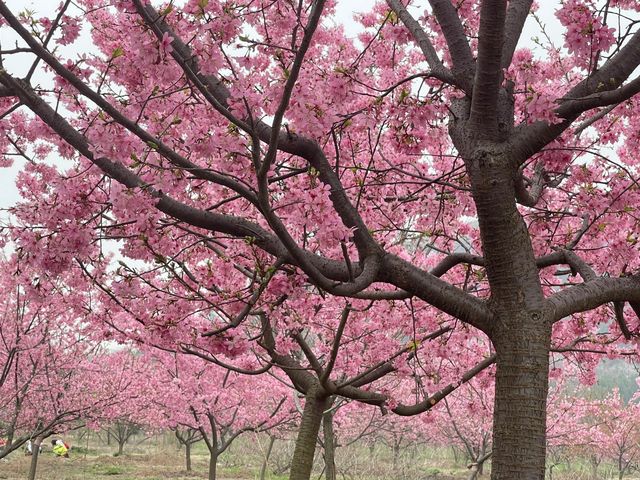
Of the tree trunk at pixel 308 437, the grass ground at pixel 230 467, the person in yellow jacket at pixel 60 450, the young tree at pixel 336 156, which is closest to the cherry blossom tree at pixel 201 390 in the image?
the grass ground at pixel 230 467

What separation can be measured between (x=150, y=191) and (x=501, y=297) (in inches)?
82.0

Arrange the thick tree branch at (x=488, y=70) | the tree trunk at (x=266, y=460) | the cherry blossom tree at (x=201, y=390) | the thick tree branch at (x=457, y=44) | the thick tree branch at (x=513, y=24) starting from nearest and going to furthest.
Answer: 1. the thick tree branch at (x=488, y=70)
2. the thick tree branch at (x=457, y=44)
3. the thick tree branch at (x=513, y=24)
4. the tree trunk at (x=266, y=460)
5. the cherry blossom tree at (x=201, y=390)

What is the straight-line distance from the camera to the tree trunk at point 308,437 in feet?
20.3

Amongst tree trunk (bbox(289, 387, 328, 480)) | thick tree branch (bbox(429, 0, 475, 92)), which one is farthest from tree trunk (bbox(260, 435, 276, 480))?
thick tree branch (bbox(429, 0, 475, 92))

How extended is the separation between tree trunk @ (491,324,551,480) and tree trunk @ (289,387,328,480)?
3.31 meters

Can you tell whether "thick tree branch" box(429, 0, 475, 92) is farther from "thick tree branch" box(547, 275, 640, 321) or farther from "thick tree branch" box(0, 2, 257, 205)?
"thick tree branch" box(0, 2, 257, 205)

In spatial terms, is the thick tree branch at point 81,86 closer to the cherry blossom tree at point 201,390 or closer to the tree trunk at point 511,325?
the tree trunk at point 511,325

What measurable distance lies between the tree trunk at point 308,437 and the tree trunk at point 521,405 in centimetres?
331

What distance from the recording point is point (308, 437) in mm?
6258

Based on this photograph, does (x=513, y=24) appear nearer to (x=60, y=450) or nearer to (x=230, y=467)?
(x=230, y=467)

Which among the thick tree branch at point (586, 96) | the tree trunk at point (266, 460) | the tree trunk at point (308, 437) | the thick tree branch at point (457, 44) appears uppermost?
the thick tree branch at point (457, 44)

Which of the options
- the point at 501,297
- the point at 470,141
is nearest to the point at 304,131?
the point at 470,141

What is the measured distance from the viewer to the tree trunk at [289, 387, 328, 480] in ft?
20.3

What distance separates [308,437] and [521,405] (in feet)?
12.0
